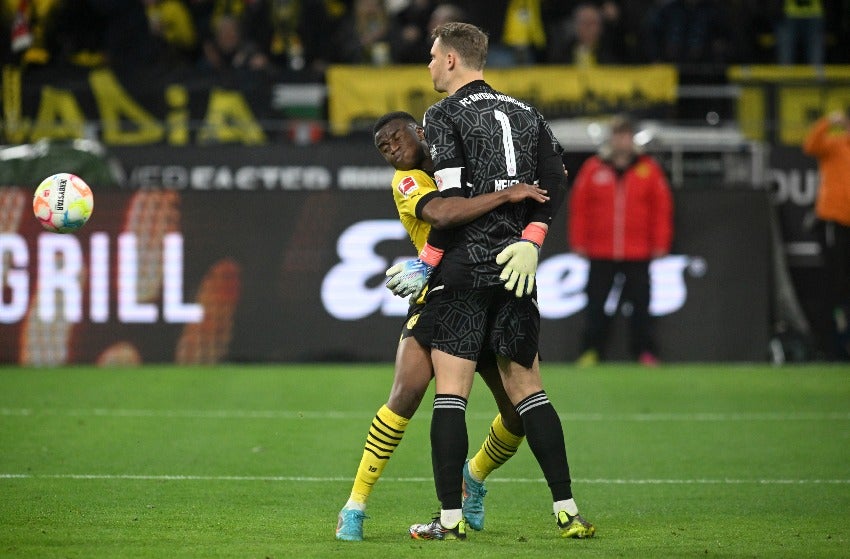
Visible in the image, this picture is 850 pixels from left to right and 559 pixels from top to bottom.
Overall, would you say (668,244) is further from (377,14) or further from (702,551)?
(702,551)

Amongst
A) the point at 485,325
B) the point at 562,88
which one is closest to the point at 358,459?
the point at 485,325

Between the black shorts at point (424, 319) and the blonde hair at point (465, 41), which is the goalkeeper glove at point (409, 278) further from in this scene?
the blonde hair at point (465, 41)

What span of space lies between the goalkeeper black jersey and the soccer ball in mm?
2374

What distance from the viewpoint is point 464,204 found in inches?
234

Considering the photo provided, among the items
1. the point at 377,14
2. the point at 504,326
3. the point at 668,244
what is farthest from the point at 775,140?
the point at 504,326

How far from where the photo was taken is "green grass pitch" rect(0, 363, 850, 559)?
6077 millimetres

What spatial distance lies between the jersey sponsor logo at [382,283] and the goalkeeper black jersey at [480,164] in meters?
8.05

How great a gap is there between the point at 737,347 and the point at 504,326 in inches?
353

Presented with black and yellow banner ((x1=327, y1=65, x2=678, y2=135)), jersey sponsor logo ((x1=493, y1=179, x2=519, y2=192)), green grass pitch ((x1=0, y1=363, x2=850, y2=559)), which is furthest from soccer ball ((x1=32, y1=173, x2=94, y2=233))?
black and yellow banner ((x1=327, y1=65, x2=678, y2=135))

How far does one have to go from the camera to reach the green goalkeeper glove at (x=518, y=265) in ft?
19.4

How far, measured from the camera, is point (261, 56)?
1788cm

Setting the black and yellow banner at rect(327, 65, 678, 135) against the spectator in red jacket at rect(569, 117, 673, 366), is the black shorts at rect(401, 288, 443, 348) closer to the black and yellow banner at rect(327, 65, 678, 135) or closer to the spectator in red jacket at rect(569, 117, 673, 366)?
the spectator in red jacket at rect(569, 117, 673, 366)

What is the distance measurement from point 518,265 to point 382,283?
8457 millimetres

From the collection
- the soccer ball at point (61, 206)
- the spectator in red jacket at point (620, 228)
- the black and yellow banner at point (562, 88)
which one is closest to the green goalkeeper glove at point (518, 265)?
the soccer ball at point (61, 206)
